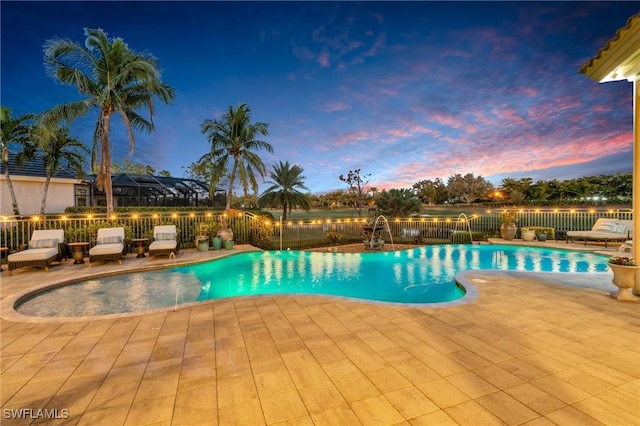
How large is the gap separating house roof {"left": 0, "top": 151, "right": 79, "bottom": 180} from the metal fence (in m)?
6.24

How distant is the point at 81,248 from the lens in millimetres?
7629

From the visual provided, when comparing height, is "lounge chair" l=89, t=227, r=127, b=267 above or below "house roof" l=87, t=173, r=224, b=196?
below

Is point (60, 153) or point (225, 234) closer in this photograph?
point (225, 234)

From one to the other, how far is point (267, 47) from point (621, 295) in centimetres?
1437

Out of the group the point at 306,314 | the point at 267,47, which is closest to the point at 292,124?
the point at 267,47

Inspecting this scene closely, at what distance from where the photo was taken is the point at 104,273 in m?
6.56

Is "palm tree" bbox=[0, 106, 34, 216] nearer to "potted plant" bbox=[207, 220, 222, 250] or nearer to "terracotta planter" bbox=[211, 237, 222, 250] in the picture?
"potted plant" bbox=[207, 220, 222, 250]

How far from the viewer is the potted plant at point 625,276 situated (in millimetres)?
4043

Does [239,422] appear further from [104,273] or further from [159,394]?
[104,273]

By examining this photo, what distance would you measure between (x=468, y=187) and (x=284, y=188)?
30.4m

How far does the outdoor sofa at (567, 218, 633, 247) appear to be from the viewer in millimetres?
9281

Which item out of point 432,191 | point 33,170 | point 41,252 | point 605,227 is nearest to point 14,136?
point 33,170

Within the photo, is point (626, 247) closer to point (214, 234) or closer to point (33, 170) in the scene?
point (214, 234)

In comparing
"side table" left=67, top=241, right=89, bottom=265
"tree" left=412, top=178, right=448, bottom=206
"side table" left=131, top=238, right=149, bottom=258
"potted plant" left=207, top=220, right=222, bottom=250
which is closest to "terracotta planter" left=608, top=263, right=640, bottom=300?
"potted plant" left=207, top=220, right=222, bottom=250
